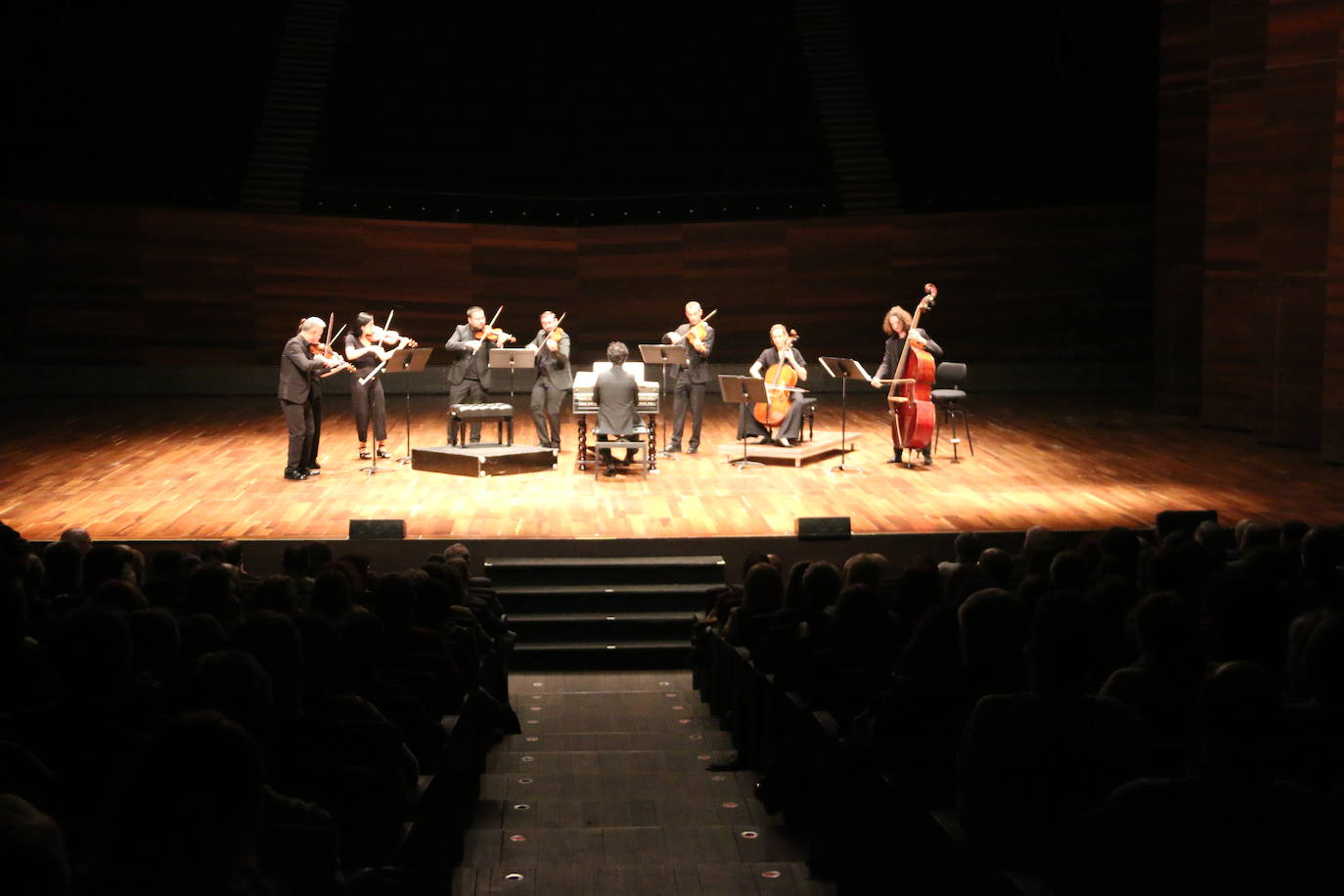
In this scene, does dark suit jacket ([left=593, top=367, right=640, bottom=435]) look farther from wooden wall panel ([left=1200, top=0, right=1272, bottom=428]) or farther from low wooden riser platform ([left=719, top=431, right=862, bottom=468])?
wooden wall panel ([left=1200, top=0, right=1272, bottom=428])

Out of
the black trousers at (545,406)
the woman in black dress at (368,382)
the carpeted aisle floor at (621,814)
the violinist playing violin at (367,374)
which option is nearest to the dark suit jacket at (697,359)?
the black trousers at (545,406)

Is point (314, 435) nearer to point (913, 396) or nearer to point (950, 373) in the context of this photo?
point (913, 396)

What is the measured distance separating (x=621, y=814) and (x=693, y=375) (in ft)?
25.4

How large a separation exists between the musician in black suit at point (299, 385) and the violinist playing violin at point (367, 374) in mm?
636

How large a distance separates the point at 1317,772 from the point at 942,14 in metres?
19.5

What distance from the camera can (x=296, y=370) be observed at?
1070 cm

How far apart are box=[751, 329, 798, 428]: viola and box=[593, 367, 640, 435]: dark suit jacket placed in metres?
1.19

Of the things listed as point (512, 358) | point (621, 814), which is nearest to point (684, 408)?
point (512, 358)

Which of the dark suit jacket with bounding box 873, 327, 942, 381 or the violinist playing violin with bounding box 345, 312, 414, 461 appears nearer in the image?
the dark suit jacket with bounding box 873, 327, 942, 381

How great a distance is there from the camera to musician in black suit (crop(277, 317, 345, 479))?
1066 cm

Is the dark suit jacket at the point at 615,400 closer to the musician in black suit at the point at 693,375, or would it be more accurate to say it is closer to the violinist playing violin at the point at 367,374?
the musician in black suit at the point at 693,375

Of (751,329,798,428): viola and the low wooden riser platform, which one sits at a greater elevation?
(751,329,798,428): viola

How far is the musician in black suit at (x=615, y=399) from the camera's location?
11.0 m

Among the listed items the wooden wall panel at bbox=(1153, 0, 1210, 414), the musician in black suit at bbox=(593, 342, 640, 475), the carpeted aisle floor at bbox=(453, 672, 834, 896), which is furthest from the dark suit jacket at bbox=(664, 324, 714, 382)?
the wooden wall panel at bbox=(1153, 0, 1210, 414)
